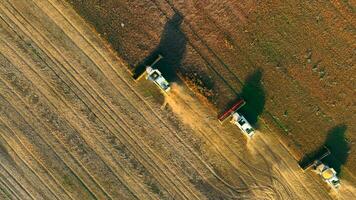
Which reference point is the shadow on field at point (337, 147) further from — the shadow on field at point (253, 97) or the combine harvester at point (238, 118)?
the combine harvester at point (238, 118)

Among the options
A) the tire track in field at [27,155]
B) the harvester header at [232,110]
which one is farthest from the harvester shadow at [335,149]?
the tire track in field at [27,155]

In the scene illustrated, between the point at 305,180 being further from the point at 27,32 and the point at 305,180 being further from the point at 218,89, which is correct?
the point at 27,32

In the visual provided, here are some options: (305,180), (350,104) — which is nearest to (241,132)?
(305,180)

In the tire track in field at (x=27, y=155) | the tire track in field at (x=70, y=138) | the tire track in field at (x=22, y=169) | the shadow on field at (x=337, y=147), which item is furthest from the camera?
the tire track in field at (x=22, y=169)

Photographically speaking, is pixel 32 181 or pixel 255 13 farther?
pixel 32 181

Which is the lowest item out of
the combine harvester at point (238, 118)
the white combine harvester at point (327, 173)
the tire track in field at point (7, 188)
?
the white combine harvester at point (327, 173)

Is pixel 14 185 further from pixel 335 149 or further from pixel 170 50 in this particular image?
pixel 335 149

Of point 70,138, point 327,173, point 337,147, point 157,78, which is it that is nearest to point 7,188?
point 70,138

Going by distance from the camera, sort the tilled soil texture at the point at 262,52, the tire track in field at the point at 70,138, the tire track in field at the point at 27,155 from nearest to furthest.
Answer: the tilled soil texture at the point at 262,52
the tire track in field at the point at 70,138
the tire track in field at the point at 27,155
